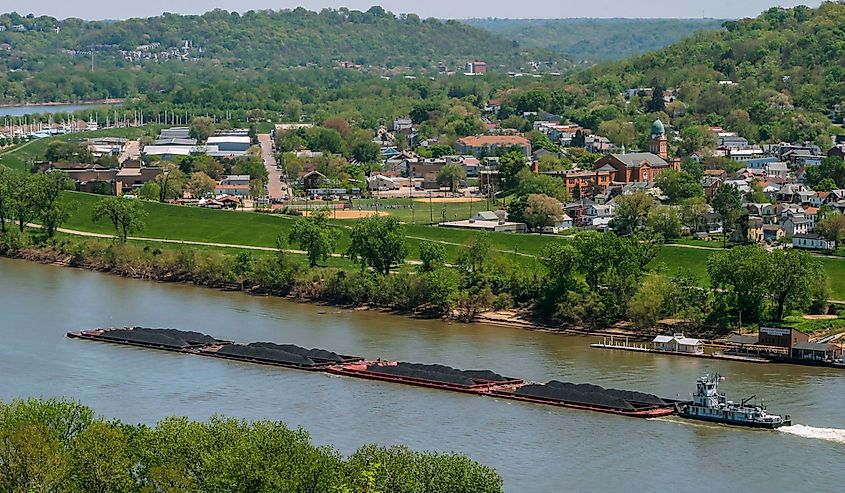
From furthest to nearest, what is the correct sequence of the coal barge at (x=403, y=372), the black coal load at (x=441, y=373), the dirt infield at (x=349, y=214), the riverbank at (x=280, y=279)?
the dirt infield at (x=349, y=214) < the riverbank at (x=280, y=279) < the black coal load at (x=441, y=373) < the coal barge at (x=403, y=372)

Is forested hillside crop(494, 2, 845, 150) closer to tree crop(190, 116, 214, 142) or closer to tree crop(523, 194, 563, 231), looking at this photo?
tree crop(190, 116, 214, 142)

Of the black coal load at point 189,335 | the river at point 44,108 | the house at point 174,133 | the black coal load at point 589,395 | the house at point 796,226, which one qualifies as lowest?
the river at point 44,108

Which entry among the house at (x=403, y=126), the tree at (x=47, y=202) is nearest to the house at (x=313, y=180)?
the tree at (x=47, y=202)

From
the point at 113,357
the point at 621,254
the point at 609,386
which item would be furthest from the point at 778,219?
the point at 113,357

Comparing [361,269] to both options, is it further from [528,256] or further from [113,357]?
[113,357]

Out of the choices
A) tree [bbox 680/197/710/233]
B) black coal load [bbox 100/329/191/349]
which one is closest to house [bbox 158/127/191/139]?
tree [bbox 680/197/710/233]

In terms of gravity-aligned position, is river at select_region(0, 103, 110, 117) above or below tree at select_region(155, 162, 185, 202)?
below

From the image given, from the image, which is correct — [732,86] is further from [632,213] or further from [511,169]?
[632,213]

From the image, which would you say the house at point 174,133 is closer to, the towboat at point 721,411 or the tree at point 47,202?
the tree at point 47,202
